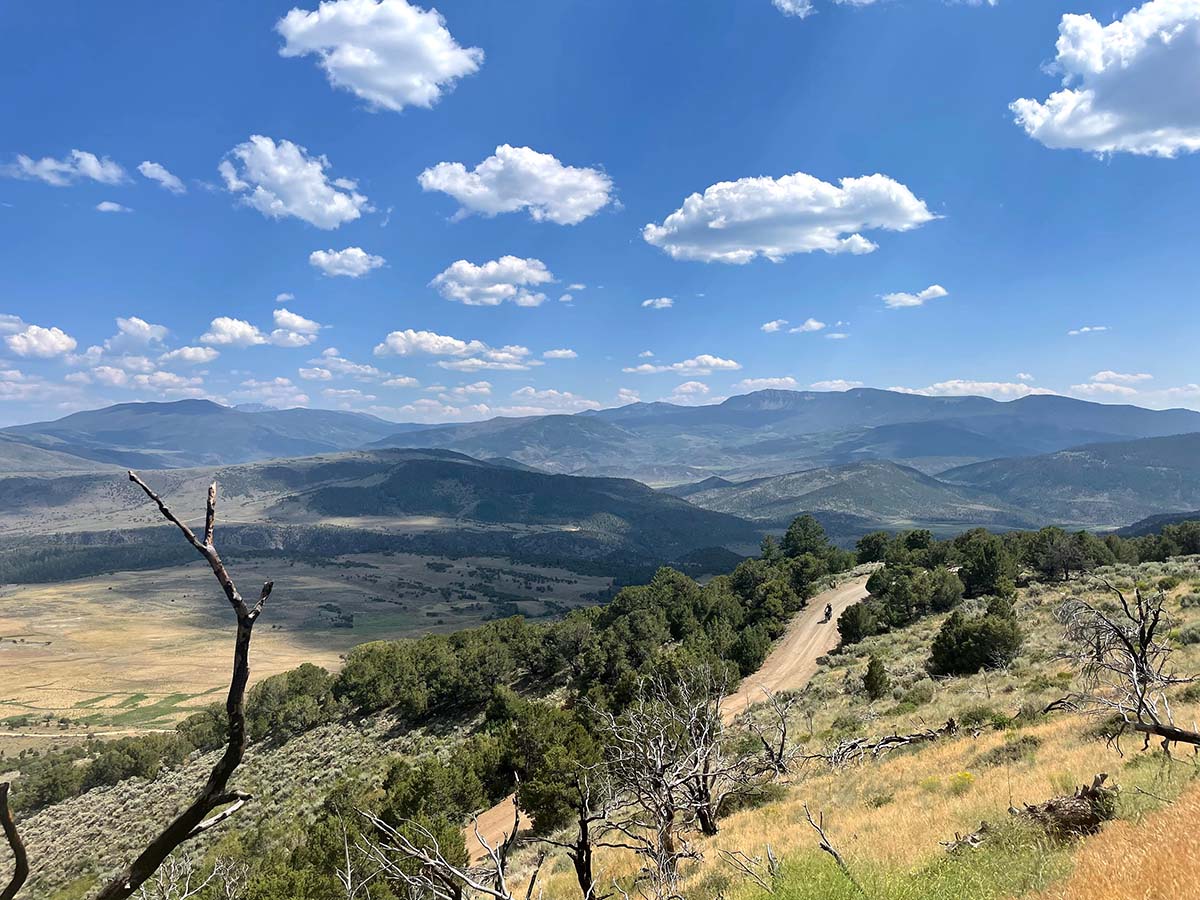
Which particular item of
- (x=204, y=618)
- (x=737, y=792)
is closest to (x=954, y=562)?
(x=737, y=792)

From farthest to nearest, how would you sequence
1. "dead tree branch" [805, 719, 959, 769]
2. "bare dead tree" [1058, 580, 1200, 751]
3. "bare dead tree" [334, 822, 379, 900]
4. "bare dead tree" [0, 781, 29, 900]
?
1. "dead tree branch" [805, 719, 959, 769]
2. "bare dead tree" [1058, 580, 1200, 751]
3. "bare dead tree" [334, 822, 379, 900]
4. "bare dead tree" [0, 781, 29, 900]

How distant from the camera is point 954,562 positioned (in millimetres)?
67312

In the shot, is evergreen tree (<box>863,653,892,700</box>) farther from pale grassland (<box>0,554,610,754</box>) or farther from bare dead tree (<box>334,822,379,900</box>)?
pale grassland (<box>0,554,610,754</box>)

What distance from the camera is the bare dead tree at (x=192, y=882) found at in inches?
565

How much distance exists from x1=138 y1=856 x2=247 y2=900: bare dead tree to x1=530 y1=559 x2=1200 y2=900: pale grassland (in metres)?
9.55

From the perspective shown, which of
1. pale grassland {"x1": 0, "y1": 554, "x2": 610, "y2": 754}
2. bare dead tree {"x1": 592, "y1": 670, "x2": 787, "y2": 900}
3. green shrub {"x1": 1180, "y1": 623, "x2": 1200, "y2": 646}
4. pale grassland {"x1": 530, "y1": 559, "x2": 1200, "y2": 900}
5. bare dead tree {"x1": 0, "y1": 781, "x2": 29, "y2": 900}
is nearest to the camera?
bare dead tree {"x1": 0, "y1": 781, "x2": 29, "y2": 900}

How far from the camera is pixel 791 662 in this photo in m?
53.2

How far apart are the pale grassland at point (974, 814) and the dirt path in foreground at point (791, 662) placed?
12161 millimetres

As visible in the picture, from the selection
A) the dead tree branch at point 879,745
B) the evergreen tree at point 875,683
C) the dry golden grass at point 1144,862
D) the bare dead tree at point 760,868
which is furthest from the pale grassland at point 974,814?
the evergreen tree at point 875,683

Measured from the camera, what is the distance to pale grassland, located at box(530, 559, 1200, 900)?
777cm

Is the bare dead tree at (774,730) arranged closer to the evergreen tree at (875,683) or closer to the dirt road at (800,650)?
the evergreen tree at (875,683)

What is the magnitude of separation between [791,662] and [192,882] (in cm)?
4417

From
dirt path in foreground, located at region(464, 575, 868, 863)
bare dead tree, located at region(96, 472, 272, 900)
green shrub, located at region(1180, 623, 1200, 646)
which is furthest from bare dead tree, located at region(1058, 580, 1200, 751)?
dirt path in foreground, located at region(464, 575, 868, 863)

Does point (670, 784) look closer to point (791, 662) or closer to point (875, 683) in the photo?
point (875, 683)
